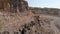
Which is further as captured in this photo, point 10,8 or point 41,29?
point 10,8

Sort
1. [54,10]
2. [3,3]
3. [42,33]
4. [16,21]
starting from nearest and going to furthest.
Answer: [42,33], [16,21], [3,3], [54,10]

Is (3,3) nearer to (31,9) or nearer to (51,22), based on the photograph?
(31,9)

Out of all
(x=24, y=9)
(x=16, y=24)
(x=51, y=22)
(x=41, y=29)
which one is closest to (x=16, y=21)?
(x=16, y=24)

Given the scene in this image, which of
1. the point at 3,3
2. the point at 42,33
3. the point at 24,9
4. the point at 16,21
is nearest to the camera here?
the point at 42,33

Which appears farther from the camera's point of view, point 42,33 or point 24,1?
point 24,1

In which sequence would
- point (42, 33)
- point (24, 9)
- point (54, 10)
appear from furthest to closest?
point (54, 10)
point (24, 9)
point (42, 33)

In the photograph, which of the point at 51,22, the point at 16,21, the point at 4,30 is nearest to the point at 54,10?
the point at 51,22

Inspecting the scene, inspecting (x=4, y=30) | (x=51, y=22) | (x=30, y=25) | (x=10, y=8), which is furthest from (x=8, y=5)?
(x=4, y=30)

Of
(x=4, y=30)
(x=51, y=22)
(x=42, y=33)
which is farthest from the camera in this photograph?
(x=51, y=22)

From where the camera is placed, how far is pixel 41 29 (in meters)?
2.79

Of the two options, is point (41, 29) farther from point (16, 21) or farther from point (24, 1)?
point (24, 1)

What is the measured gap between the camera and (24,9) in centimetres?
486

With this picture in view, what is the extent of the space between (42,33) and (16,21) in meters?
0.55

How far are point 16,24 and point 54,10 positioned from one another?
100 inches
